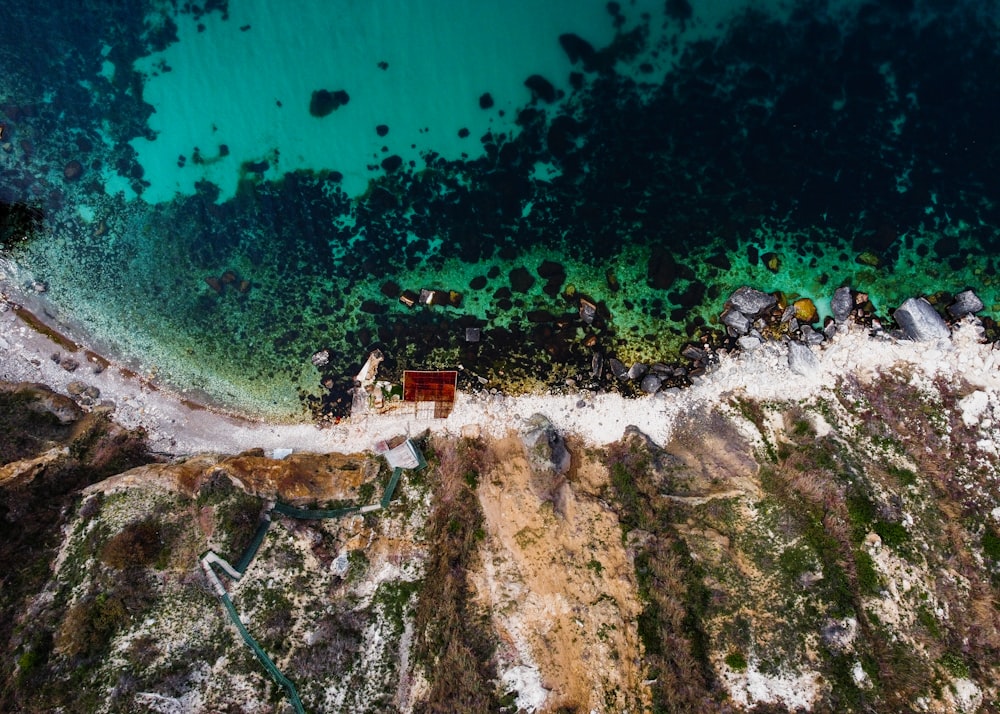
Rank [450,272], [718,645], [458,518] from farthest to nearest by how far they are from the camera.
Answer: [450,272], [458,518], [718,645]

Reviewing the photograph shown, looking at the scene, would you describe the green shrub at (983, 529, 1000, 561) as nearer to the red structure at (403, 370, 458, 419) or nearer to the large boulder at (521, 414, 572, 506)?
the large boulder at (521, 414, 572, 506)

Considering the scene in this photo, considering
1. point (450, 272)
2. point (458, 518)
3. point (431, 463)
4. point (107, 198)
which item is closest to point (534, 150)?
point (450, 272)

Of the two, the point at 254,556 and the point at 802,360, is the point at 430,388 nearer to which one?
the point at 254,556

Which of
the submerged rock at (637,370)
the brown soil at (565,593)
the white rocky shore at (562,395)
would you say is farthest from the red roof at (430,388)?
the submerged rock at (637,370)

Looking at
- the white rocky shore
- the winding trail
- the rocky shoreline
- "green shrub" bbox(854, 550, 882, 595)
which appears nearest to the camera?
the winding trail

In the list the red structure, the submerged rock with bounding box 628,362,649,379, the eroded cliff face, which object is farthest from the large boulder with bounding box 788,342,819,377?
the red structure

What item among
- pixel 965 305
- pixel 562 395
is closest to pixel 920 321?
pixel 965 305

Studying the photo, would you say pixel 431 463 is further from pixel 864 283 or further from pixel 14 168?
pixel 14 168
